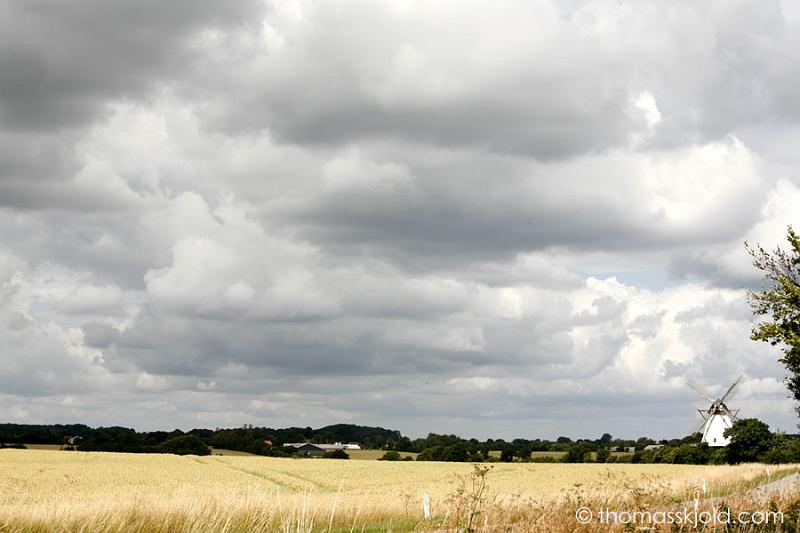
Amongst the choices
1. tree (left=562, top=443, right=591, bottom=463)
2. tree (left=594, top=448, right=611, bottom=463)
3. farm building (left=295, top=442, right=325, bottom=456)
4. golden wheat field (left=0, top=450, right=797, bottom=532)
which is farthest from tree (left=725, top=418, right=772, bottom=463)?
farm building (left=295, top=442, right=325, bottom=456)

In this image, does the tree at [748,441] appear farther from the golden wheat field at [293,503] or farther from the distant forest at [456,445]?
the golden wheat field at [293,503]

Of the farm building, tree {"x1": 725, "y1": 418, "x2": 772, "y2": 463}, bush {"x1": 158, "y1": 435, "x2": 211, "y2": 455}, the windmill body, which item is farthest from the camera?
the farm building

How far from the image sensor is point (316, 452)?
149m

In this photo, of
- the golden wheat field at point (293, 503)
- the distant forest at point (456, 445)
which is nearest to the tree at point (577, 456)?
the distant forest at point (456, 445)

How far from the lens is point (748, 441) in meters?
88.7

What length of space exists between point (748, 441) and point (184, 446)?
3367 inches

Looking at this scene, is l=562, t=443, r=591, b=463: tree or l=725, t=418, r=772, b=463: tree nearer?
l=725, t=418, r=772, b=463: tree

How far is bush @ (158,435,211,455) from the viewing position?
404 ft

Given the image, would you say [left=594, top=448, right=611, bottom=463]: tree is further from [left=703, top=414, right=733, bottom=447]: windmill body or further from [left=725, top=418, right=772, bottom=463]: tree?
[left=725, top=418, right=772, bottom=463]: tree

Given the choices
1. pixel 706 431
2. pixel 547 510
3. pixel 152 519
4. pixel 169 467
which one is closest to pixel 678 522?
pixel 547 510

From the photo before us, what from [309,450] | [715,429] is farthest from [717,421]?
[309,450]

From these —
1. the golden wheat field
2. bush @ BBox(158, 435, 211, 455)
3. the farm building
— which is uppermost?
the golden wheat field

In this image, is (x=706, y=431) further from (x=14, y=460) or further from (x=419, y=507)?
(x=419, y=507)

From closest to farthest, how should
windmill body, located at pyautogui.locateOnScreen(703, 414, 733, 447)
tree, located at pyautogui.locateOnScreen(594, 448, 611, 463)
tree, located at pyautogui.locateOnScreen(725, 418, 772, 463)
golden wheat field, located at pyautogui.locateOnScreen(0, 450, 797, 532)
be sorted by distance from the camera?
golden wheat field, located at pyautogui.locateOnScreen(0, 450, 797, 532) < tree, located at pyautogui.locateOnScreen(725, 418, 772, 463) < windmill body, located at pyautogui.locateOnScreen(703, 414, 733, 447) < tree, located at pyautogui.locateOnScreen(594, 448, 611, 463)
